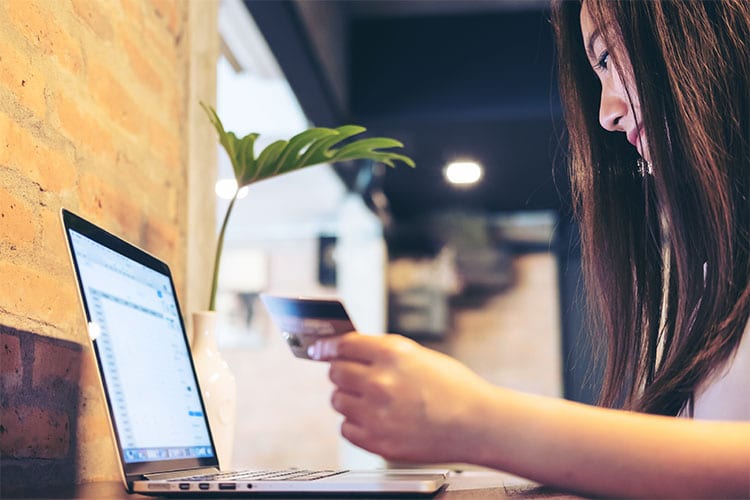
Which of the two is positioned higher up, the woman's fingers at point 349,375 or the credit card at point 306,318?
the credit card at point 306,318

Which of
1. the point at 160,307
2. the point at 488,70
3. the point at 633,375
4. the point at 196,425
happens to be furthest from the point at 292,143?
the point at 488,70

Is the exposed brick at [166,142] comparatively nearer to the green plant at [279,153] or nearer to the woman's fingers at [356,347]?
the green plant at [279,153]

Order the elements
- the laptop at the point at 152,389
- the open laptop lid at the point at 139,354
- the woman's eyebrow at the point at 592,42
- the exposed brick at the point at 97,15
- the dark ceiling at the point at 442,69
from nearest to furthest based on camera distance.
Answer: the laptop at the point at 152,389 → the open laptop lid at the point at 139,354 → the woman's eyebrow at the point at 592,42 → the exposed brick at the point at 97,15 → the dark ceiling at the point at 442,69

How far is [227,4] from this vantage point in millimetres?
2770

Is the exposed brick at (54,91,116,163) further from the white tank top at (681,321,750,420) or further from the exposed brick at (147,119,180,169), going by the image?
the white tank top at (681,321,750,420)

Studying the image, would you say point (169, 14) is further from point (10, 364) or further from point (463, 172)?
point (463, 172)

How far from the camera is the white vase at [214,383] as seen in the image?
1239 mm

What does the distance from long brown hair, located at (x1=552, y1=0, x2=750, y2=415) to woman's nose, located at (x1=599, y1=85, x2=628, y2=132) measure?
0.09m

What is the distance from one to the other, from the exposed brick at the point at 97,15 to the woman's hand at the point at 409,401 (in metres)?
0.78

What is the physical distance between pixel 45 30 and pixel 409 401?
0.75 meters

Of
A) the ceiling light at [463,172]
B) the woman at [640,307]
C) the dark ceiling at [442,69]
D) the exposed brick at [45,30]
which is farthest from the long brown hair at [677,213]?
the ceiling light at [463,172]

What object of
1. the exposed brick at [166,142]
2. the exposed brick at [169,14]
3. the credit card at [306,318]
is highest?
the exposed brick at [169,14]

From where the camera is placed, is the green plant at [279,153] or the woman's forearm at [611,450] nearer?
the woman's forearm at [611,450]

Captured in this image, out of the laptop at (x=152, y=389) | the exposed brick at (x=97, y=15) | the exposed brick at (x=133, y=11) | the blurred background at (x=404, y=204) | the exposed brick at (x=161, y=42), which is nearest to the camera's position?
the laptop at (x=152, y=389)
